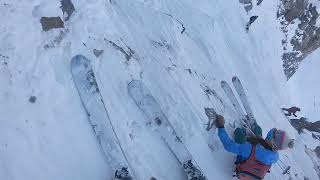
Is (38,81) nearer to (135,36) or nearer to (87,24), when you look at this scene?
(87,24)

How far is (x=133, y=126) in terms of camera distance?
7.14 metres

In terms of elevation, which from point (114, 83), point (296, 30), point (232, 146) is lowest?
point (232, 146)

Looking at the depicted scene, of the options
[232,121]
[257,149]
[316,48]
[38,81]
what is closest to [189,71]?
[232,121]

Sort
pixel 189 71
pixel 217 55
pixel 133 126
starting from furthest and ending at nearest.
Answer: pixel 217 55 < pixel 189 71 < pixel 133 126

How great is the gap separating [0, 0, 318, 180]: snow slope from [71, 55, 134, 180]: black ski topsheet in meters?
0.10

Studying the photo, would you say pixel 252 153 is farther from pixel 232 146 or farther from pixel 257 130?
pixel 257 130

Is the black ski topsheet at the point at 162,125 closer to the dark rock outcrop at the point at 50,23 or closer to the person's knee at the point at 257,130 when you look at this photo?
the dark rock outcrop at the point at 50,23

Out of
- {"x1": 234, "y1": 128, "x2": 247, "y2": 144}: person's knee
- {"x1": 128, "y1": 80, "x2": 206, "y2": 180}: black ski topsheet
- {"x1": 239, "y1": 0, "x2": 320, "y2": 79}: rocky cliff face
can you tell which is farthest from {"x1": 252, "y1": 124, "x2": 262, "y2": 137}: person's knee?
{"x1": 239, "y1": 0, "x2": 320, "y2": 79}: rocky cliff face

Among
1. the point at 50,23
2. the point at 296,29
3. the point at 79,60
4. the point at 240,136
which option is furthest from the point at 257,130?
the point at 296,29

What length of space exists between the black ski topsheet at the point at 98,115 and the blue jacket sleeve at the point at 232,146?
6.62 feet

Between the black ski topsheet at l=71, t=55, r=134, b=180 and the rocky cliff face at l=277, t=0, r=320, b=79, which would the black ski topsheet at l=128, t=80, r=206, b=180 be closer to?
the black ski topsheet at l=71, t=55, r=134, b=180

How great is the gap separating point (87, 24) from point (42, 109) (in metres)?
1.71

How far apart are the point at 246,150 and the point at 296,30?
7.00m

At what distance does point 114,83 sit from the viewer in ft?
24.0
